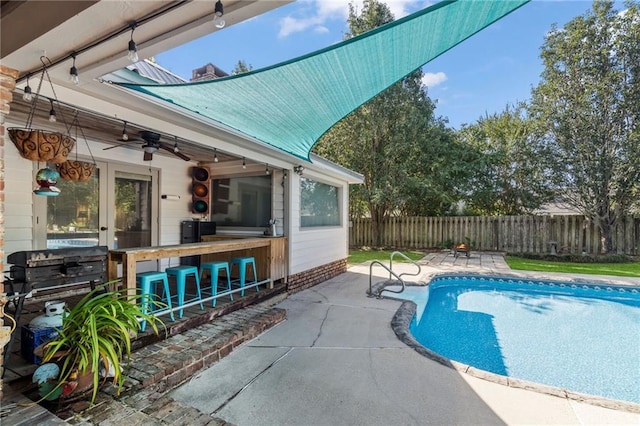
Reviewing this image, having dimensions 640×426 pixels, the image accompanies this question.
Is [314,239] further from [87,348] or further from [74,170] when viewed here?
[87,348]

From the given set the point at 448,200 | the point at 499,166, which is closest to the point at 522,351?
the point at 448,200

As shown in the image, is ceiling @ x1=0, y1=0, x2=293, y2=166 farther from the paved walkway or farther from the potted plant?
the paved walkway

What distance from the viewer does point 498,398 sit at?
2621 mm

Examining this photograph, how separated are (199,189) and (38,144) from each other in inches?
146

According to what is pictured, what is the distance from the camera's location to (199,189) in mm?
6270

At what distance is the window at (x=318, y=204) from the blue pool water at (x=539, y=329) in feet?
8.25

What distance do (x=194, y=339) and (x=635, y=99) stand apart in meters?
14.2

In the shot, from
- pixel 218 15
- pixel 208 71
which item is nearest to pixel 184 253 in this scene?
pixel 218 15

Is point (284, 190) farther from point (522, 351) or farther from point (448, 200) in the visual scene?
point (448, 200)

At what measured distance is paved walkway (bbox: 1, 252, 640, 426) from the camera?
2.29 meters

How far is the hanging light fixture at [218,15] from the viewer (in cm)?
148

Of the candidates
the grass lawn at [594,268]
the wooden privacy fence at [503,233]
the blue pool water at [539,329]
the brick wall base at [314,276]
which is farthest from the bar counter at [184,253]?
the wooden privacy fence at [503,233]

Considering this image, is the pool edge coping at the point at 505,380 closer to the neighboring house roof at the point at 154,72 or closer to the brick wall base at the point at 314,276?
the brick wall base at the point at 314,276

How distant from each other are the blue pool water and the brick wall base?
74.2 inches
